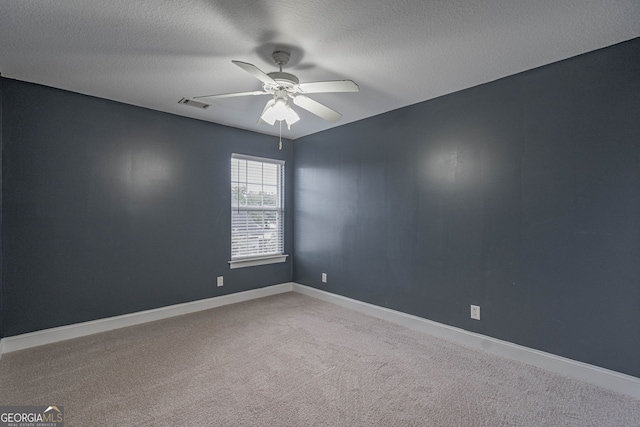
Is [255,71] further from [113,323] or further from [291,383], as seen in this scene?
[113,323]

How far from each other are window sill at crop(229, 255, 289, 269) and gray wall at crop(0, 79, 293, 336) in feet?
0.35

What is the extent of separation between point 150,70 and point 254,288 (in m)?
2.99

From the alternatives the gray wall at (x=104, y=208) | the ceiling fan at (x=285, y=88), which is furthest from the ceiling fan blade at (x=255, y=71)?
the gray wall at (x=104, y=208)

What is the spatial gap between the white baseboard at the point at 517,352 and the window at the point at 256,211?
5.13 feet

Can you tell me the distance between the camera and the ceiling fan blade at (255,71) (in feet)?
6.01

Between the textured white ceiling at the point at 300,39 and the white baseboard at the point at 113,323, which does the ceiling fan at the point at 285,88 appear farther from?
the white baseboard at the point at 113,323

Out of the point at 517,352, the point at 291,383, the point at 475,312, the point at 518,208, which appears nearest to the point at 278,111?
the point at 291,383

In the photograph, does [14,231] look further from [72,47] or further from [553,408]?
[553,408]

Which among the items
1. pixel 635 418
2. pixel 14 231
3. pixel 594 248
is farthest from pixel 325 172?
pixel 635 418

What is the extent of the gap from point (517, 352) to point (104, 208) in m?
4.18

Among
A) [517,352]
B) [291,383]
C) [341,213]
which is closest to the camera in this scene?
[291,383]

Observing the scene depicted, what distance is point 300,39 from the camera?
209 cm

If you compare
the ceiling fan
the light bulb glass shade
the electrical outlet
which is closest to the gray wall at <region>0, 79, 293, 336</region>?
the ceiling fan

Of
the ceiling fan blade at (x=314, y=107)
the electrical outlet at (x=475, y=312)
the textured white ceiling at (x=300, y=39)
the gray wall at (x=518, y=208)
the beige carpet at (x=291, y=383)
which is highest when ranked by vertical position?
the textured white ceiling at (x=300, y=39)
